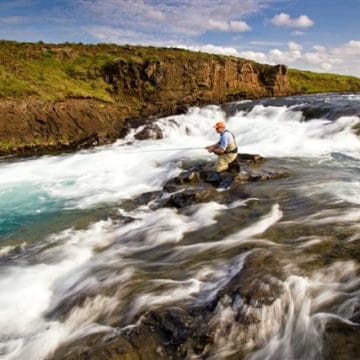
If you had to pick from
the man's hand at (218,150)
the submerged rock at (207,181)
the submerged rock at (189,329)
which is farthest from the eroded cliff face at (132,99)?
the submerged rock at (189,329)

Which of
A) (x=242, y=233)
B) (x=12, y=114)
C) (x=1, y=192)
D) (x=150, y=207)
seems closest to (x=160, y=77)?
(x=12, y=114)

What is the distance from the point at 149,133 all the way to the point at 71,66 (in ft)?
44.6

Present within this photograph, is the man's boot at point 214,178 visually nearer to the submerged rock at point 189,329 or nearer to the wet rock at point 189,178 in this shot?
the wet rock at point 189,178

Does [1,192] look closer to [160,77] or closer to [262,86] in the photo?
[160,77]

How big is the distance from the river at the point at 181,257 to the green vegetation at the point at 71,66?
43.8 ft

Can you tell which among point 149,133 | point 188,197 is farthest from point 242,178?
point 149,133

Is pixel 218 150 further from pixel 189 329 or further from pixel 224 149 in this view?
pixel 189 329

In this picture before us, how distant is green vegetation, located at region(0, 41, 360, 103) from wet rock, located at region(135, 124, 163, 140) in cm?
577

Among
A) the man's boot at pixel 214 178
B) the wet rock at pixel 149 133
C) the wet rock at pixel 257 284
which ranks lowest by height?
the wet rock at pixel 149 133

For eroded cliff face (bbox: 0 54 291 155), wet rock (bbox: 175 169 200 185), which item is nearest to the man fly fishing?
wet rock (bbox: 175 169 200 185)

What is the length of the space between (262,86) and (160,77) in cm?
1262

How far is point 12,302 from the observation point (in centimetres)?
853

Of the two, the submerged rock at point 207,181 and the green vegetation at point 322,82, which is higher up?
the green vegetation at point 322,82

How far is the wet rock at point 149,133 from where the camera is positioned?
97.0 feet
